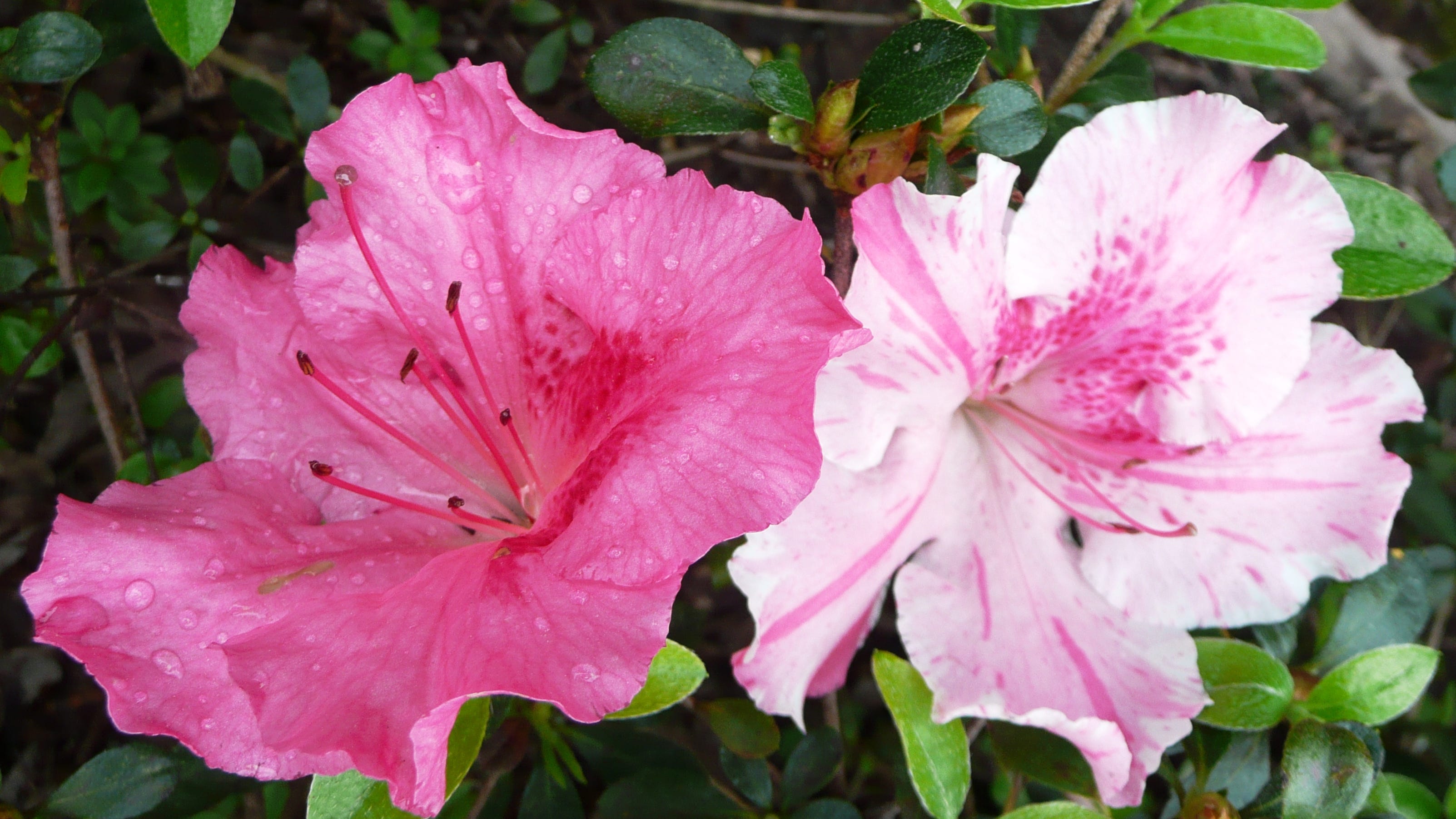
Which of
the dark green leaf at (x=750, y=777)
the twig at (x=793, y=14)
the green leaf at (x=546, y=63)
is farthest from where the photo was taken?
the twig at (x=793, y=14)

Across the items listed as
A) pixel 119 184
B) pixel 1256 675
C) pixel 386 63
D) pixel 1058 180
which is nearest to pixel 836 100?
pixel 1058 180

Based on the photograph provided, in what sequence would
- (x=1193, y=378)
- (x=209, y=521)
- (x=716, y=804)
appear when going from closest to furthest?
(x=209, y=521) → (x=1193, y=378) → (x=716, y=804)

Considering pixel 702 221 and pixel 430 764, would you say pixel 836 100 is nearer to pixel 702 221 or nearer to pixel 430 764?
pixel 702 221

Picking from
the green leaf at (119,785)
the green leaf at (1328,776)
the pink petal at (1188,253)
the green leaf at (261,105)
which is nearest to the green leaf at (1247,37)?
the pink petal at (1188,253)

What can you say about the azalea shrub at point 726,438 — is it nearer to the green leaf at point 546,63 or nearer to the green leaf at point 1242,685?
the green leaf at point 1242,685

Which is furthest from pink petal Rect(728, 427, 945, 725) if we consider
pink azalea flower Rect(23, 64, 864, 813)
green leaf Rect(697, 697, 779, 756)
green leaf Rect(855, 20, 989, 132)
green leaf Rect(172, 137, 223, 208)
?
green leaf Rect(172, 137, 223, 208)
